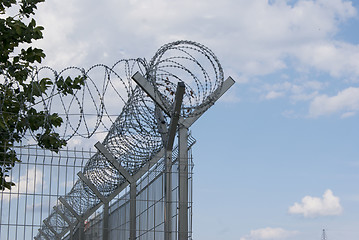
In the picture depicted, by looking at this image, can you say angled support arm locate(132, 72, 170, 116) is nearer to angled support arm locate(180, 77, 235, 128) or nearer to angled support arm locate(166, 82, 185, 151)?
angled support arm locate(166, 82, 185, 151)

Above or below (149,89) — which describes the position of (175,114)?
below

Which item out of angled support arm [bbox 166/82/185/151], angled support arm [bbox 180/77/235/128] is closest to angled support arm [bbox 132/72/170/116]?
angled support arm [bbox 166/82/185/151]

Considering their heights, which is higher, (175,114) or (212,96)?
(212,96)

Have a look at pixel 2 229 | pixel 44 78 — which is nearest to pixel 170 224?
pixel 2 229

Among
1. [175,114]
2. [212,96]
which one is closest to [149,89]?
[175,114]

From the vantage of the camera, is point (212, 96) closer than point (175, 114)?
No

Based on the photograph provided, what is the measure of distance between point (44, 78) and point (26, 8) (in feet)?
4.72

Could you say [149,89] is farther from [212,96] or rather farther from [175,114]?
[212,96]

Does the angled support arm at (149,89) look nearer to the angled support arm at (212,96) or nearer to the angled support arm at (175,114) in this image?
the angled support arm at (175,114)

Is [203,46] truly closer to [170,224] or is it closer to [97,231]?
[170,224]

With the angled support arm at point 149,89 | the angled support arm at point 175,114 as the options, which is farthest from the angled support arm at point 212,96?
the angled support arm at point 149,89

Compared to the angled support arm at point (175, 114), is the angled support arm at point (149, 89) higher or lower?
higher

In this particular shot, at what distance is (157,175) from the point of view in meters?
10.3

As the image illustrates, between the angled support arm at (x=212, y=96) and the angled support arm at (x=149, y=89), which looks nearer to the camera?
the angled support arm at (x=149, y=89)
